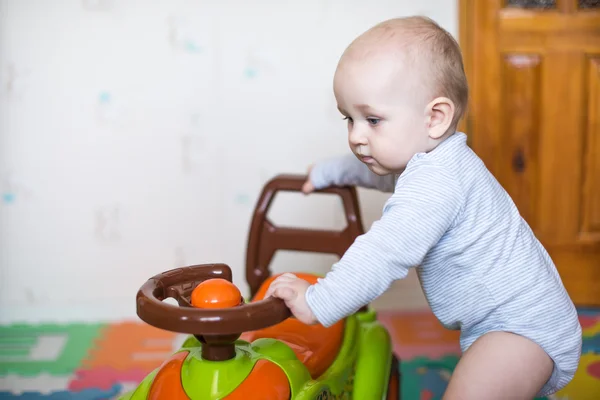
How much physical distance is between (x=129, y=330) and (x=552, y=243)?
1.39m

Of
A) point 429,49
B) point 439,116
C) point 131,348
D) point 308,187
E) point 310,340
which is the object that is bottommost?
point 131,348

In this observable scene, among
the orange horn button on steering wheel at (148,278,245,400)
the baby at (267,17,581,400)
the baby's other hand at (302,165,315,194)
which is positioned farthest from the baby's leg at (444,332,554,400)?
the baby's other hand at (302,165,315,194)

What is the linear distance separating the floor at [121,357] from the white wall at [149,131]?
0.56ft

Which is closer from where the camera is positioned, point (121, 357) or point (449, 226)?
point (449, 226)

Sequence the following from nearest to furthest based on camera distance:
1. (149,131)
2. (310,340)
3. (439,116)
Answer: (439,116)
(310,340)
(149,131)

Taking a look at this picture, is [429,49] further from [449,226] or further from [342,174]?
[342,174]

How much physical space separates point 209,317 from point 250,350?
19 centimetres

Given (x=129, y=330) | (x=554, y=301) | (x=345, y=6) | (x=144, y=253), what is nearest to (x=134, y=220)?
(x=144, y=253)

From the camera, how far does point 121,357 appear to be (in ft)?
6.54

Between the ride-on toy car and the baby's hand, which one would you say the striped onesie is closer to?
the baby's hand

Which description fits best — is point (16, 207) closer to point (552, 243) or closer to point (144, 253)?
point (144, 253)

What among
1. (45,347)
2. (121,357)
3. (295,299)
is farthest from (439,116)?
(45,347)

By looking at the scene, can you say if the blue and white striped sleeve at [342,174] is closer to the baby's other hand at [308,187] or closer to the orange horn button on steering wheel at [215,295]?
the baby's other hand at [308,187]

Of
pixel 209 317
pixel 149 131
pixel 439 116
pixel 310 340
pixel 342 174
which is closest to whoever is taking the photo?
pixel 209 317
